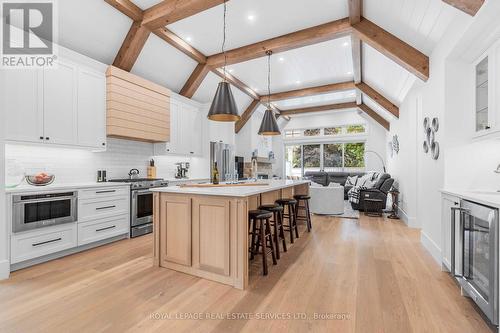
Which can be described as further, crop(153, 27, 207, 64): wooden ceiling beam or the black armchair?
the black armchair

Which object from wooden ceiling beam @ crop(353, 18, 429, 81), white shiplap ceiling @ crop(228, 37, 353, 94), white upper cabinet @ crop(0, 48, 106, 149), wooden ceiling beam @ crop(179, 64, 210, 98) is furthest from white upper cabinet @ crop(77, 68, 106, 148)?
wooden ceiling beam @ crop(353, 18, 429, 81)

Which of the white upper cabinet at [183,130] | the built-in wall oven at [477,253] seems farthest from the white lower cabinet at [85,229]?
the built-in wall oven at [477,253]

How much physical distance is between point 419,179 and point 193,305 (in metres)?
4.43

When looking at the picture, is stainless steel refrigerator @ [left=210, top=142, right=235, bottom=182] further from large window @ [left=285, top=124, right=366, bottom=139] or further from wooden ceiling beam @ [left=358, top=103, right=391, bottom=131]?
wooden ceiling beam @ [left=358, top=103, right=391, bottom=131]

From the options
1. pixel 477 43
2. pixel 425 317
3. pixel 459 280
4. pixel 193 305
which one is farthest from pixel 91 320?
pixel 477 43

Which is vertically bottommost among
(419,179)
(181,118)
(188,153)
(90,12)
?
(419,179)

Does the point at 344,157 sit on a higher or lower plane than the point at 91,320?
higher

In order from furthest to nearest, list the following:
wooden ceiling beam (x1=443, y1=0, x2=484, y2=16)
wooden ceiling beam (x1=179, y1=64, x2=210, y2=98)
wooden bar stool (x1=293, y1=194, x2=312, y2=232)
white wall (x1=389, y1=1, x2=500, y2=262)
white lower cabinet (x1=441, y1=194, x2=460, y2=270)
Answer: wooden ceiling beam (x1=179, y1=64, x2=210, y2=98) → wooden bar stool (x1=293, y1=194, x2=312, y2=232) → white lower cabinet (x1=441, y1=194, x2=460, y2=270) → white wall (x1=389, y1=1, x2=500, y2=262) → wooden ceiling beam (x1=443, y1=0, x2=484, y2=16)

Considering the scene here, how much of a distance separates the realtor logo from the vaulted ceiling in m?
0.18

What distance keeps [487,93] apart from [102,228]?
5.05 m

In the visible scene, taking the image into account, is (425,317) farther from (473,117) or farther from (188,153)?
(188,153)

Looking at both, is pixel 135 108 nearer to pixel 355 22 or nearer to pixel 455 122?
pixel 355 22

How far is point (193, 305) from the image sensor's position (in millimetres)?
2057

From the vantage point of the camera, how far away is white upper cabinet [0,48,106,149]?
2828 mm
